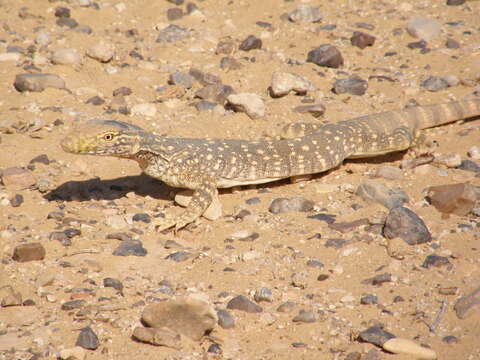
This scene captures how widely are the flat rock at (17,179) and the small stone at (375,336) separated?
6265mm

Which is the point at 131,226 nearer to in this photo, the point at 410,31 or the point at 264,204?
the point at 264,204

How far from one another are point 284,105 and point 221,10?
464 centimetres

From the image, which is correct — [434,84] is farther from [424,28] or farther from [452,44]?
[424,28]

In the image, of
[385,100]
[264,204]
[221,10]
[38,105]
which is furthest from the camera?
[221,10]

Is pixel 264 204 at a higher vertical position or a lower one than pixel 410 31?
lower

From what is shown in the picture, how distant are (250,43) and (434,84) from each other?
4.40m

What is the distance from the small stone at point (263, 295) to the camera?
25.8 ft

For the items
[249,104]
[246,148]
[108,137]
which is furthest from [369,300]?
[249,104]

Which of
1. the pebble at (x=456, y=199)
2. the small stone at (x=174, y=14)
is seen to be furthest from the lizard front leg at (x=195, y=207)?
the small stone at (x=174, y=14)

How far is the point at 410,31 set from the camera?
1543 cm

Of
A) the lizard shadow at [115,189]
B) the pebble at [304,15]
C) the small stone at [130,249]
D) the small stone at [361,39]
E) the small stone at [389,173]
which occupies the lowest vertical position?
the lizard shadow at [115,189]

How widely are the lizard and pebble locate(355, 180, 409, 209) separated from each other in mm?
1096

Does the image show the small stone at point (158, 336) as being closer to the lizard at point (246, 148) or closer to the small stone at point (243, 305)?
the small stone at point (243, 305)

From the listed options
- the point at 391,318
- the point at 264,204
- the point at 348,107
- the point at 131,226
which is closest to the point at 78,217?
the point at 131,226
